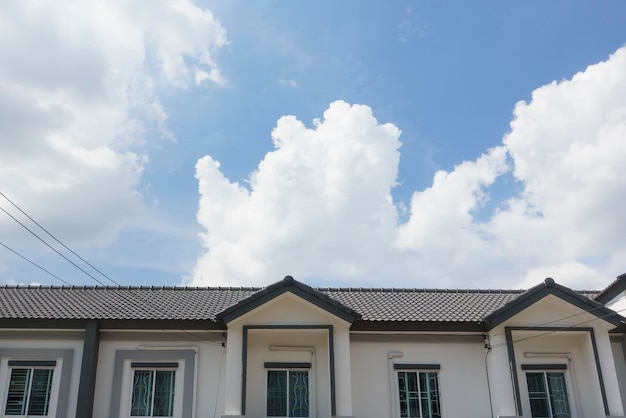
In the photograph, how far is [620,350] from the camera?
14875mm

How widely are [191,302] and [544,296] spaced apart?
850 centimetres

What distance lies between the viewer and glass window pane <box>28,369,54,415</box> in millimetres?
13641

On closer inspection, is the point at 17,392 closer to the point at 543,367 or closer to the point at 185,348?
the point at 185,348

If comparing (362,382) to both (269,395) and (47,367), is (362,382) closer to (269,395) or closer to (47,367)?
(269,395)

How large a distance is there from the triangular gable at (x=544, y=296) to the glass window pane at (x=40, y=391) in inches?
393

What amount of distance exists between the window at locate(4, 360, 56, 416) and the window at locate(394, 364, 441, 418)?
787 cm

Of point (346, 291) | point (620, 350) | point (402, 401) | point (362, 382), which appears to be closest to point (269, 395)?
point (362, 382)

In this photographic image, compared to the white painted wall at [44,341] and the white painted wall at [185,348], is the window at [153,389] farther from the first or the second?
the white painted wall at [44,341]

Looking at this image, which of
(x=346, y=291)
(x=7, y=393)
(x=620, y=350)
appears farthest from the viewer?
(x=346, y=291)

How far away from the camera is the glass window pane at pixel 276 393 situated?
13891 mm

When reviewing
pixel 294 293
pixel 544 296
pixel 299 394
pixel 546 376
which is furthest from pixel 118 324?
pixel 546 376

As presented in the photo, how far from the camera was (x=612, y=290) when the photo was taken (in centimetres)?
1531

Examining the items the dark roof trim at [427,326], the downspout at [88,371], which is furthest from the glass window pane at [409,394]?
the downspout at [88,371]

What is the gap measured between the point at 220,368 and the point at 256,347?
3.07 feet
